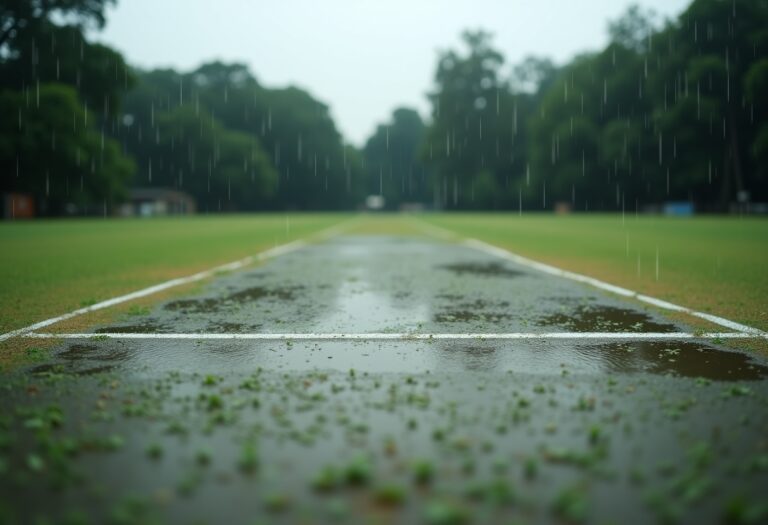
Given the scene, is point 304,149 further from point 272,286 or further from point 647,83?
point 272,286

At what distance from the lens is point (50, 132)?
49500mm

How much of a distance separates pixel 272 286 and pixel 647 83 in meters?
64.7

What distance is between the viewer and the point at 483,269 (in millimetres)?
13297

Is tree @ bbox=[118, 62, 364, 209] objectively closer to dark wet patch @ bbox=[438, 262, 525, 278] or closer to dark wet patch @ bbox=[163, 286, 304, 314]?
dark wet patch @ bbox=[438, 262, 525, 278]

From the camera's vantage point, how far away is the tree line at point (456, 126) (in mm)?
51875

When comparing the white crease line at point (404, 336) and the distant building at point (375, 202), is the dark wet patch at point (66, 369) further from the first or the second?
the distant building at point (375, 202)

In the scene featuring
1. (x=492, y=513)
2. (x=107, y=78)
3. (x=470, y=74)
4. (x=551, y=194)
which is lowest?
(x=492, y=513)

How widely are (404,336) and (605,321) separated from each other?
2.44m

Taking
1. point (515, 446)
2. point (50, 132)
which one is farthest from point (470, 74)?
point (515, 446)

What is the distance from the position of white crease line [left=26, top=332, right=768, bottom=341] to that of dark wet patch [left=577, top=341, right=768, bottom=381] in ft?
1.18

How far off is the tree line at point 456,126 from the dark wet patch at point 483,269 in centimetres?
4487

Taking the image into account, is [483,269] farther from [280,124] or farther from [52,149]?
[280,124]

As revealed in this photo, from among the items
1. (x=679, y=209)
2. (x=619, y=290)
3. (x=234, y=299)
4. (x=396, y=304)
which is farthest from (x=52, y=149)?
(x=679, y=209)

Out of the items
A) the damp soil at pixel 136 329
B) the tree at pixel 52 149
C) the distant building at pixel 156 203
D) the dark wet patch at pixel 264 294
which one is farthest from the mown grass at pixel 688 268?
the distant building at pixel 156 203
